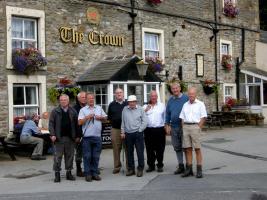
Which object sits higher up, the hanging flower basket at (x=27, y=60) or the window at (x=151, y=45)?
the window at (x=151, y=45)

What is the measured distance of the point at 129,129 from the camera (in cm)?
1065

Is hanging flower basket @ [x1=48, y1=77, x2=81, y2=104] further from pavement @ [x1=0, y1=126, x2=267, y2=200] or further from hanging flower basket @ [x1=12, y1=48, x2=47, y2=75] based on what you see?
pavement @ [x1=0, y1=126, x2=267, y2=200]

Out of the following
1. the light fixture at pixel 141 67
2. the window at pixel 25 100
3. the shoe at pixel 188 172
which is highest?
the light fixture at pixel 141 67

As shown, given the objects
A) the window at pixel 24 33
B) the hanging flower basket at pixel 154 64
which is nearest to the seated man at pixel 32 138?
the window at pixel 24 33

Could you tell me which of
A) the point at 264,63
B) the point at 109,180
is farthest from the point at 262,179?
the point at 264,63

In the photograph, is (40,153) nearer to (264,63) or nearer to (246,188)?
(246,188)

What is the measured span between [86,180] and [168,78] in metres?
12.0

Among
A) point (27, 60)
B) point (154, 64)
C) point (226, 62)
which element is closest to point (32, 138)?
point (27, 60)

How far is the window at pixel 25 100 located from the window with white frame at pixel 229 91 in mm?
12003

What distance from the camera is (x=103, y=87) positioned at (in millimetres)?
17234

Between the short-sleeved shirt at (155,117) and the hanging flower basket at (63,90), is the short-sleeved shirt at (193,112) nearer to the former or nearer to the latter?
the short-sleeved shirt at (155,117)

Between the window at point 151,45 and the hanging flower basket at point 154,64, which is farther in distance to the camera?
the window at point 151,45

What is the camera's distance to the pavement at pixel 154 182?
332 inches

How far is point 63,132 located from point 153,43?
11636mm
